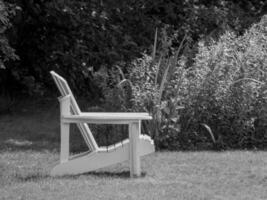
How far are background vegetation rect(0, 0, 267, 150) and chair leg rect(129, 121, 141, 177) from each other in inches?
69.6

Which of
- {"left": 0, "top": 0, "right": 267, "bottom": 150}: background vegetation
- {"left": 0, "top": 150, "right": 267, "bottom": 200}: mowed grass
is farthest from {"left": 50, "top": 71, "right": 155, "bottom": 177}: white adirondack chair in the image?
{"left": 0, "top": 0, "right": 267, "bottom": 150}: background vegetation

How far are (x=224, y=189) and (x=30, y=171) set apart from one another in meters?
2.03

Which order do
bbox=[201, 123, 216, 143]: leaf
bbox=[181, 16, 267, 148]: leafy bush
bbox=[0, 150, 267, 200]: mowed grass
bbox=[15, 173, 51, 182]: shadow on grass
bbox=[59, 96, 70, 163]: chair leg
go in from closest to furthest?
bbox=[0, 150, 267, 200]: mowed grass, bbox=[15, 173, 51, 182]: shadow on grass, bbox=[59, 96, 70, 163]: chair leg, bbox=[201, 123, 216, 143]: leaf, bbox=[181, 16, 267, 148]: leafy bush

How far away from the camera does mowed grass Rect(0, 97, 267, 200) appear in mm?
5637

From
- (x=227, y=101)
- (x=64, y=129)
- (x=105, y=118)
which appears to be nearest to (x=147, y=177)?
(x=105, y=118)

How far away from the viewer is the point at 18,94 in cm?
1239

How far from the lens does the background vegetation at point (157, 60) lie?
8266 mm

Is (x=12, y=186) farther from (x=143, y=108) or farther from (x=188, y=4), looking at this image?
(x=188, y=4)

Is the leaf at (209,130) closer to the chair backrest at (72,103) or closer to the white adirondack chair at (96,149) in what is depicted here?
the white adirondack chair at (96,149)

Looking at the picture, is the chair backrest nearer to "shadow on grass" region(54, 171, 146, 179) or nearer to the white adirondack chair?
the white adirondack chair

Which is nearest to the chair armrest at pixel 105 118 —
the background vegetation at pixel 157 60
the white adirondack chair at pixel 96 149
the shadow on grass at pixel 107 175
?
the white adirondack chair at pixel 96 149

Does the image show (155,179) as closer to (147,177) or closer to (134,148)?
(147,177)

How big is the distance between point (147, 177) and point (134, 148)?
→ 32cm

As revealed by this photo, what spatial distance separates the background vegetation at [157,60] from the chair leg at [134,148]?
69.6 inches
